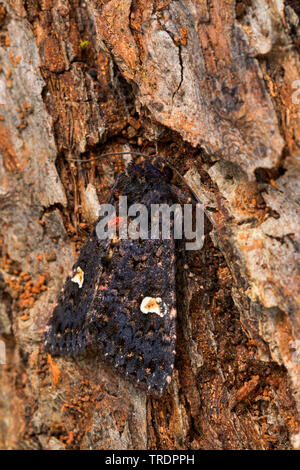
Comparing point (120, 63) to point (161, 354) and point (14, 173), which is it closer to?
point (14, 173)

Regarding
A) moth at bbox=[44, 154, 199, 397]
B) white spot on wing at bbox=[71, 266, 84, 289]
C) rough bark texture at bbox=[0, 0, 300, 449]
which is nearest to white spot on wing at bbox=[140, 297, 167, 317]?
moth at bbox=[44, 154, 199, 397]

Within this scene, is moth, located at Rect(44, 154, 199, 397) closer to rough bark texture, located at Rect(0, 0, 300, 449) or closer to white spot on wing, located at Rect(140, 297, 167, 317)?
white spot on wing, located at Rect(140, 297, 167, 317)

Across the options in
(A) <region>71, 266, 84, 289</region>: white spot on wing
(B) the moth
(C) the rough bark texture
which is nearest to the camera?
(C) the rough bark texture

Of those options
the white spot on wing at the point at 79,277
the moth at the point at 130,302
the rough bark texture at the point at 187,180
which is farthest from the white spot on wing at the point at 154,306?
the white spot on wing at the point at 79,277

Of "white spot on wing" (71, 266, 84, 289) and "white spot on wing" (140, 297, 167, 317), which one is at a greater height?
"white spot on wing" (71, 266, 84, 289)

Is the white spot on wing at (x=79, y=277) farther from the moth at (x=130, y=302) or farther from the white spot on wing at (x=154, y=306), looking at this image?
the white spot on wing at (x=154, y=306)

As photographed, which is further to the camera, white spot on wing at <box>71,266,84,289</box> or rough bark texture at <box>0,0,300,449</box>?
white spot on wing at <box>71,266,84,289</box>
